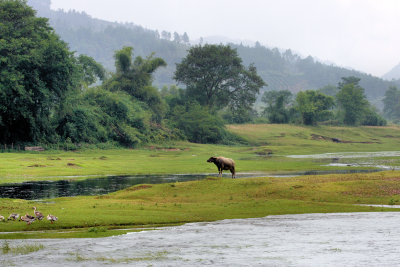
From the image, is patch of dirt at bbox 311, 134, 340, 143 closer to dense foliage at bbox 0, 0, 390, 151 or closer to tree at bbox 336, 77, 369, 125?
dense foliage at bbox 0, 0, 390, 151

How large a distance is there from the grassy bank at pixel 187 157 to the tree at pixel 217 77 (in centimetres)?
981

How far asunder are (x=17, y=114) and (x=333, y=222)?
63.9 metres

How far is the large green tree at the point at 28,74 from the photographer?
7469cm

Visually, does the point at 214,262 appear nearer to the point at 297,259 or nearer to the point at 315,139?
the point at 297,259

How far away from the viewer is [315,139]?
5295 inches

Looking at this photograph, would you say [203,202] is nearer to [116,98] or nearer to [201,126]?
[116,98]

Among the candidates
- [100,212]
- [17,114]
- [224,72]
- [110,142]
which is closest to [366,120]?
[224,72]

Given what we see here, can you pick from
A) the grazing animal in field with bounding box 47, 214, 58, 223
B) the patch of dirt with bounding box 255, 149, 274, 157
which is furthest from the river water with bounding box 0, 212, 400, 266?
the patch of dirt with bounding box 255, 149, 274, 157

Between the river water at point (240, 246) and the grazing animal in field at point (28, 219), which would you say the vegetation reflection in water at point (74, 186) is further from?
the river water at point (240, 246)

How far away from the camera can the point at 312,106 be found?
153250mm

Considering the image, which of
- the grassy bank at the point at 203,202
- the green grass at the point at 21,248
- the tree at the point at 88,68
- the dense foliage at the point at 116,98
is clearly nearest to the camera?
the green grass at the point at 21,248

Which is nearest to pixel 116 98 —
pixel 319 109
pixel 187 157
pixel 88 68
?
pixel 187 157

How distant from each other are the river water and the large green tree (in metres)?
58.2

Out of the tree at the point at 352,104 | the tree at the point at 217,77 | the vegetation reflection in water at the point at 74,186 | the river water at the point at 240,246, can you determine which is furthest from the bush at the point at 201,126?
the river water at the point at 240,246
